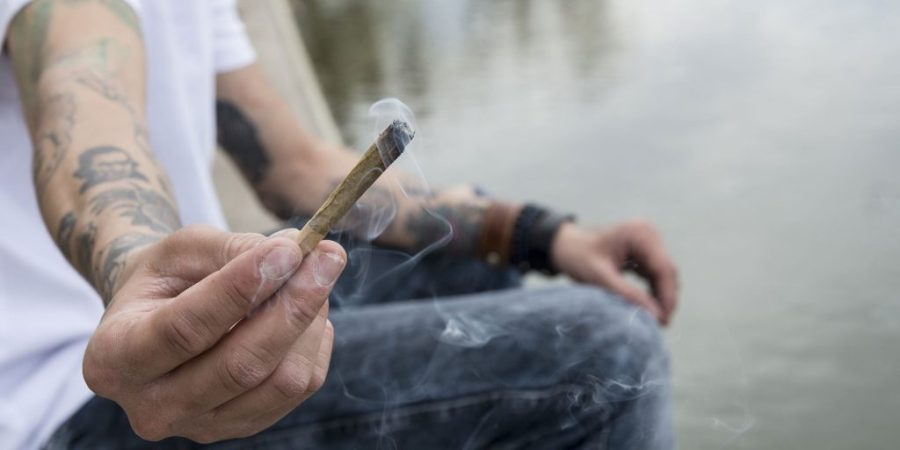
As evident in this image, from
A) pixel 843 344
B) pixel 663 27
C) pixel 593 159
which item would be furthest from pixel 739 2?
pixel 843 344

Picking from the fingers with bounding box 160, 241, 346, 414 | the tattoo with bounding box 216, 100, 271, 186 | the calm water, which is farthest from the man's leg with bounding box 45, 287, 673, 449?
the calm water

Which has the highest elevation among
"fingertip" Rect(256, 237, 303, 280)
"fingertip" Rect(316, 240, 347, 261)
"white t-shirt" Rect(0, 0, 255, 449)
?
"fingertip" Rect(256, 237, 303, 280)

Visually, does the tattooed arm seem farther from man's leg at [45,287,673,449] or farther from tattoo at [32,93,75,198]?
tattoo at [32,93,75,198]

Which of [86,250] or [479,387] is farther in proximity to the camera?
[479,387]

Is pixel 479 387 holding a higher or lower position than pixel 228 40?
lower

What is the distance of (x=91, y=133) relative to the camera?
54.4 inches

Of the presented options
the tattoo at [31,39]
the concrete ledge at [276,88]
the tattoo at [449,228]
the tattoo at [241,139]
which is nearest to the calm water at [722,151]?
the concrete ledge at [276,88]

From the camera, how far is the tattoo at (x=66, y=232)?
1.30 m

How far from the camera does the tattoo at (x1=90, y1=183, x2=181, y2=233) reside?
4.18ft

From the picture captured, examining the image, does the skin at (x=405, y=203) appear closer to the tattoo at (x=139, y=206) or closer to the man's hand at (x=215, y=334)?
the tattoo at (x=139, y=206)

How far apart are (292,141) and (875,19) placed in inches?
163

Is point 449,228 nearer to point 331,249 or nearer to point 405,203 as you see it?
point 405,203

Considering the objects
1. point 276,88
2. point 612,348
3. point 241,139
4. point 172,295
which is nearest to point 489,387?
point 612,348

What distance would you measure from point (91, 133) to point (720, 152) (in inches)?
130
